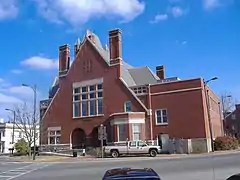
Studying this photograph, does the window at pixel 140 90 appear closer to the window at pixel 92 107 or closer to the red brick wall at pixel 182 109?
the red brick wall at pixel 182 109

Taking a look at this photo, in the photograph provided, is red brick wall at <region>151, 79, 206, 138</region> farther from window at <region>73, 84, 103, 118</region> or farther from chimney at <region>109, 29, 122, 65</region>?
window at <region>73, 84, 103, 118</region>

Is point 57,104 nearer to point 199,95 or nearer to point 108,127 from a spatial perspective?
point 108,127

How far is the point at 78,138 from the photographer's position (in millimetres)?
53500

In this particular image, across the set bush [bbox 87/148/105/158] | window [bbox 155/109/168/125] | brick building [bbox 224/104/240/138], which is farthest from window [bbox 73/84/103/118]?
brick building [bbox 224/104/240/138]

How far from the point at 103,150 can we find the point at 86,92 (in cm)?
1397

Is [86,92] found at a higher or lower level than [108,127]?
higher

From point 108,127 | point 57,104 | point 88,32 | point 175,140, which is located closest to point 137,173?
point 175,140

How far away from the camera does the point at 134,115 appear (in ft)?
146

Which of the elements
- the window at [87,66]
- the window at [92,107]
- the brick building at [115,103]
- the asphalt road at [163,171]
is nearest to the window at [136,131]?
the brick building at [115,103]

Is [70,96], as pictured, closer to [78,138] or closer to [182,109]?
[78,138]

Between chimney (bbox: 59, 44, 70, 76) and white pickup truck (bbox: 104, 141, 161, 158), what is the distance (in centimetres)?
2062

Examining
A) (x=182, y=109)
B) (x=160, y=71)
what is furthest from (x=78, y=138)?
(x=160, y=71)

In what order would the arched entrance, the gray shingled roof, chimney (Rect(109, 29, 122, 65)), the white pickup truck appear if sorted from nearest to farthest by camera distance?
the white pickup truck
chimney (Rect(109, 29, 122, 65))
the arched entrance
the gray shingled roof

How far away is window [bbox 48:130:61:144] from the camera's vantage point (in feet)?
176
